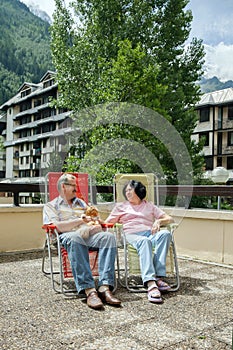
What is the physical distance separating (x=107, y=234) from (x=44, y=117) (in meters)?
38.7

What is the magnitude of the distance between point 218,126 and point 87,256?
2454 centimetres

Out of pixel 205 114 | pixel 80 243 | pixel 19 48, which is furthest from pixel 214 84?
pixel 80 243

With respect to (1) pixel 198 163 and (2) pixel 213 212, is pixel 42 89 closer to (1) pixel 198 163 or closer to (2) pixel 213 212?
(1) pixel 198 163

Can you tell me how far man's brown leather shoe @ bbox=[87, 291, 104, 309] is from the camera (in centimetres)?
263

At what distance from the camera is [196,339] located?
211 cm

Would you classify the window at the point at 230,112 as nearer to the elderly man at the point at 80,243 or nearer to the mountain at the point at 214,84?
the elderly man at the point at 80,243

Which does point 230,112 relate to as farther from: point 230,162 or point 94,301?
point 94,301

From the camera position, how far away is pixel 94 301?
2.66m

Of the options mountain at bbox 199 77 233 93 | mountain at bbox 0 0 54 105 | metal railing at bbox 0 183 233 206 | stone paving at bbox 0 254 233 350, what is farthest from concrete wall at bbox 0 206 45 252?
mountain at bbox 199 77 233 93

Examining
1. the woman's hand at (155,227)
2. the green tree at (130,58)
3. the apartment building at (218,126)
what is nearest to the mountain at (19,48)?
the apartment building at (218,126)

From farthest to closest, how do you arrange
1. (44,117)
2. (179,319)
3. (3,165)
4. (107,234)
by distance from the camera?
1. (3,165)
2. (44,117)
3. (107,234)
4. (179,319)

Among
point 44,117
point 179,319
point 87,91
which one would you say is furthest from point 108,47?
point 44,117

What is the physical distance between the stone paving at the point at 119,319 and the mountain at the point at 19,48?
56066 mm

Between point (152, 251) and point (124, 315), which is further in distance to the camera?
point (152, 251)
